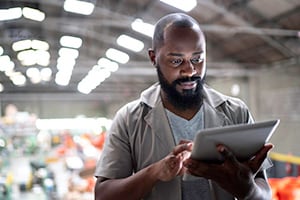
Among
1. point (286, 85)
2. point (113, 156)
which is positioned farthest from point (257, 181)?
point (286, 85)

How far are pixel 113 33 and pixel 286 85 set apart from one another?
491 cm

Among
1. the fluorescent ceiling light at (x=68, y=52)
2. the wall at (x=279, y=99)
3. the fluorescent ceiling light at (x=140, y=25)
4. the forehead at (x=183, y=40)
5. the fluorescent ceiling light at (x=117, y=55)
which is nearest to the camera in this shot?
the forehead at (x=183, y=40)

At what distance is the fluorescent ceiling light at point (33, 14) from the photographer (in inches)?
360

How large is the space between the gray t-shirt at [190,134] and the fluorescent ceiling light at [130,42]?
394 inches

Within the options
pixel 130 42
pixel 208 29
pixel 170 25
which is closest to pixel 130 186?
pixel 170 25

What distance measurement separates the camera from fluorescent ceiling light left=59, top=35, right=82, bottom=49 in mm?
12461

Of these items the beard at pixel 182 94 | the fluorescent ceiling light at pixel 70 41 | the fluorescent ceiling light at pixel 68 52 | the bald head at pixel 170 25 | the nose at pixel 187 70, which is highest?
the fluorescent ceiling light at pixel 70 41

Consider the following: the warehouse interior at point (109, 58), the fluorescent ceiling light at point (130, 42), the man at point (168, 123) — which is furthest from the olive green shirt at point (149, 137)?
the fluorescent ceiling light at point (130, 42)

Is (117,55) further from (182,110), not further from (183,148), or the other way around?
(183,148)

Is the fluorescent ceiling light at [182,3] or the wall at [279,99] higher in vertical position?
the fluorescent ceiling light at [182,3]

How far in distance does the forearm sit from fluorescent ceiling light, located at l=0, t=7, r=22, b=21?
26.7 feet

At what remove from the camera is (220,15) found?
8.56m

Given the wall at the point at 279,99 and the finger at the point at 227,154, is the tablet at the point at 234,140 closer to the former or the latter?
the finger at the point at 227,154

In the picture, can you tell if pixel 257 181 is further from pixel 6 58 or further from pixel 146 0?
pixel 6 58
